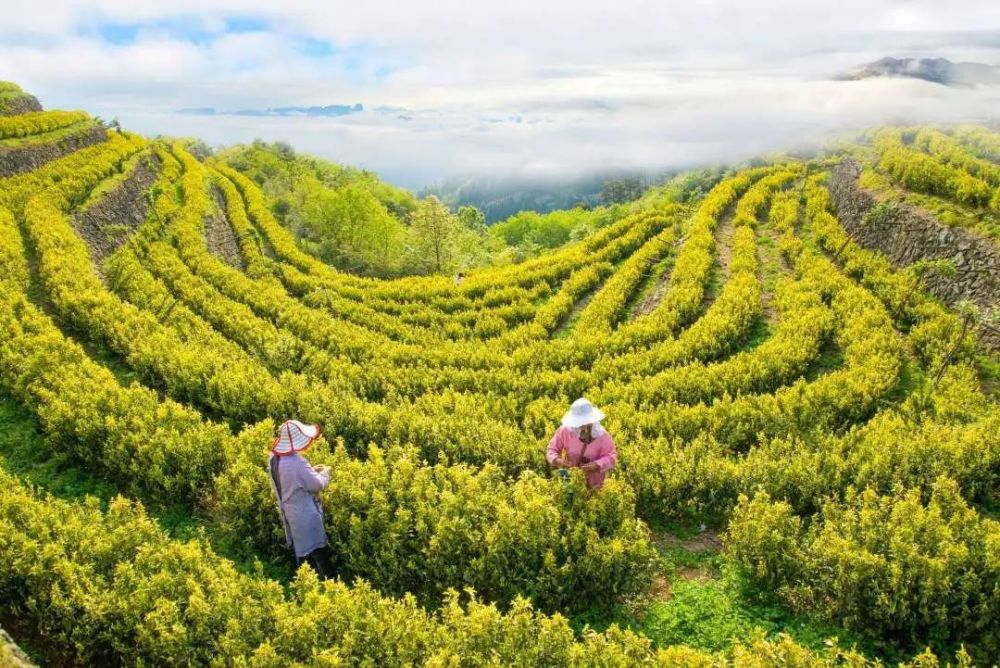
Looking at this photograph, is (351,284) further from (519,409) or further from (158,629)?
(158,629)

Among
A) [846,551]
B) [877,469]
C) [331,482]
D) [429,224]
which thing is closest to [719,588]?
[846,551]

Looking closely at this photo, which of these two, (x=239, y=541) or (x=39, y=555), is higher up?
(x=39, y=555)

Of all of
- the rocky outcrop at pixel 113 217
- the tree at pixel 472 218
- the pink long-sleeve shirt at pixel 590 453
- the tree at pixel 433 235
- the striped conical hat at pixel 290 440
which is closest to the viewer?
the striped conical hat at pixel 290 440

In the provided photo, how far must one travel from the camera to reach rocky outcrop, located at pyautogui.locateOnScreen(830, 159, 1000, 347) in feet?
54.6

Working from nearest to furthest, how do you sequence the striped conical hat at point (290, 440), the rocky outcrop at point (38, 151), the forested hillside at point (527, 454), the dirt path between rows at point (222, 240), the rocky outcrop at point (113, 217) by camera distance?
1. the forested hillside at point (527, 454)
2. the striped conical hat at point (290, 440)
3. the rocky outcrop at point (113, 217)
4. the rocky outcrop at point (38, 151)
5. the dirt path between rows at point (222, 240)

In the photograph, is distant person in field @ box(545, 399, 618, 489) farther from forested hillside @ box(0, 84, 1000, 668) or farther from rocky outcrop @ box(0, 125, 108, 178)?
rocky outcrop @ box(0, 125, 108, 178)

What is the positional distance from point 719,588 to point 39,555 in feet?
29.7

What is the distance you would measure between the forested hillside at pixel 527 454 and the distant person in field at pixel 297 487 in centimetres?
48

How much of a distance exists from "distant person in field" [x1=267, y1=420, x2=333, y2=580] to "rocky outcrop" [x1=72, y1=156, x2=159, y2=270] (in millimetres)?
22243

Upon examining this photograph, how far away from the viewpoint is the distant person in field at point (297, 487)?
26.2 feet

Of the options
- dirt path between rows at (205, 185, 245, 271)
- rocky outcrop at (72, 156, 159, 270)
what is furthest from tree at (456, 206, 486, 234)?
rocky outcrop at (72, 156, 159, 270)

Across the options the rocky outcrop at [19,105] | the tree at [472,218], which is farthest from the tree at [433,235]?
the tree at [472,218]

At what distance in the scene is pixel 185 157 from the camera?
52375 mm

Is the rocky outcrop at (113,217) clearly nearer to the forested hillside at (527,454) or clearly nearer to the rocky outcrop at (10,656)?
the forested hillside at (527,454)
